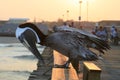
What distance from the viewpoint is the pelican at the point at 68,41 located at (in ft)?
34.4

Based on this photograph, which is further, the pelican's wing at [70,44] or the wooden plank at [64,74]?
the pelican's wing at [70,44]

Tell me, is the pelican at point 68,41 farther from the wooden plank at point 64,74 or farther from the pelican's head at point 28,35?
the wooden plank at point 64,74

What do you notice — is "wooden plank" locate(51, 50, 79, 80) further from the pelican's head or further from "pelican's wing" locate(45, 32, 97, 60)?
the pelican's head

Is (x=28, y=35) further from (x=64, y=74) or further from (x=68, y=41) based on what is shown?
(x=64, y=74)

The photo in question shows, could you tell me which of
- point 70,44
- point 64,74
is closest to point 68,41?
point 70,44

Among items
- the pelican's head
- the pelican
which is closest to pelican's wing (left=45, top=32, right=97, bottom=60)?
the pelican

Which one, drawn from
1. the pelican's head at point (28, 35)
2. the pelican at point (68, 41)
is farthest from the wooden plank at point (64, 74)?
the pelican's head at point (28, 35)

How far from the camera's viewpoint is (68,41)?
418 inches

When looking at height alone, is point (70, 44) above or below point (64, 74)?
above

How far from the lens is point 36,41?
426 inches

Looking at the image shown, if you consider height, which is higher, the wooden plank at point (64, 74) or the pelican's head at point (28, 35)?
the pelican's head at point (28, 35)

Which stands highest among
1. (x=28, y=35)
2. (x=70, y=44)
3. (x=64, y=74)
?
(x=28, y=35)

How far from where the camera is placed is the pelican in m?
10.5

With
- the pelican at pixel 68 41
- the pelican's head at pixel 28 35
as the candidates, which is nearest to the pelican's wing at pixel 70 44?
the pelican at pixel 68 41
